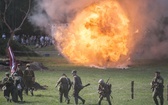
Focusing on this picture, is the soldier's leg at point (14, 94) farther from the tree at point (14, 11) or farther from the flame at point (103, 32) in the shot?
the tree at point (14, 11)

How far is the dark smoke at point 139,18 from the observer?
161 feet

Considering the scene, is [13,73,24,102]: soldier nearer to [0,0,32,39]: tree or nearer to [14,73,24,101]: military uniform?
[14,73,24,101]: military uniform

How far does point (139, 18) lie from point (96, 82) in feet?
63.3

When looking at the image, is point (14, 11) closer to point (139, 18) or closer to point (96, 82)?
point (139, 18)

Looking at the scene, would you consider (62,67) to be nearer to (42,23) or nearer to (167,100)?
(42,23)

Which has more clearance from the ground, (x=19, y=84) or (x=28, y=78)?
(x=28, y=78)

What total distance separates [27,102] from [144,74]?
18.2 metres

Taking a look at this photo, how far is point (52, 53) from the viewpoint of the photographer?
204ft

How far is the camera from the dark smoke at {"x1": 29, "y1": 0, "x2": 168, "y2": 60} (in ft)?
161

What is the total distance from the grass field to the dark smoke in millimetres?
5263

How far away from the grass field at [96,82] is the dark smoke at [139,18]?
17.3 feet

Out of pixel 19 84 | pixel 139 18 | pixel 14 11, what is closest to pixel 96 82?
pixel 19 84

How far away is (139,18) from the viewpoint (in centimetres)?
5169

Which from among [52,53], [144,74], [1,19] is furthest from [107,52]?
[1,19]
